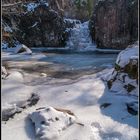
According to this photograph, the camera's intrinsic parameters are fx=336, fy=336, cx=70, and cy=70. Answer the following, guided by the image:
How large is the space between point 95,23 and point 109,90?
1347 centimetres

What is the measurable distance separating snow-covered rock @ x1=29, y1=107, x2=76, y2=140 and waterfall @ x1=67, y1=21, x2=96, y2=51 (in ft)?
41.8

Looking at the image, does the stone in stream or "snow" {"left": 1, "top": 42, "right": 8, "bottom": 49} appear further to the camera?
"snow" {"left": 1, "top": 42, "right": 8, "bottom": 49}

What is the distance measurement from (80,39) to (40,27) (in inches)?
110

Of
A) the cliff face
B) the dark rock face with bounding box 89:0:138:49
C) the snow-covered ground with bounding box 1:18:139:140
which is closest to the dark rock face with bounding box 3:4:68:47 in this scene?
the cliff face

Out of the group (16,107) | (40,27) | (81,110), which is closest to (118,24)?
(40,27)

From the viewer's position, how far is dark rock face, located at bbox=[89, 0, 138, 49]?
61.5 feet

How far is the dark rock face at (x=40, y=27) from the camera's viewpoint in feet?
66.3

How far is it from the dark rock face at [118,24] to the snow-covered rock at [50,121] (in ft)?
45.7

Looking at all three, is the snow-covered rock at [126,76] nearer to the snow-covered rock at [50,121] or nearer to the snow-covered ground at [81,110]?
the snow-covered ground at [81,110]

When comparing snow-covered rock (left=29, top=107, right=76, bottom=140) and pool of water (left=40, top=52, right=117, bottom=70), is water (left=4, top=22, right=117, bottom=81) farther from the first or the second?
snow-covered rock (left=29, top=107, right=76, bottom=140)

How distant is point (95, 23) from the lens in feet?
64.9

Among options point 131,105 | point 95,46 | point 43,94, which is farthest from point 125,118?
point 95,46

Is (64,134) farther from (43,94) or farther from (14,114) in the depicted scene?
(43,94)

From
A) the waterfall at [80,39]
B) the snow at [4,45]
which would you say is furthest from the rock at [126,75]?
the snow at [4,45]
